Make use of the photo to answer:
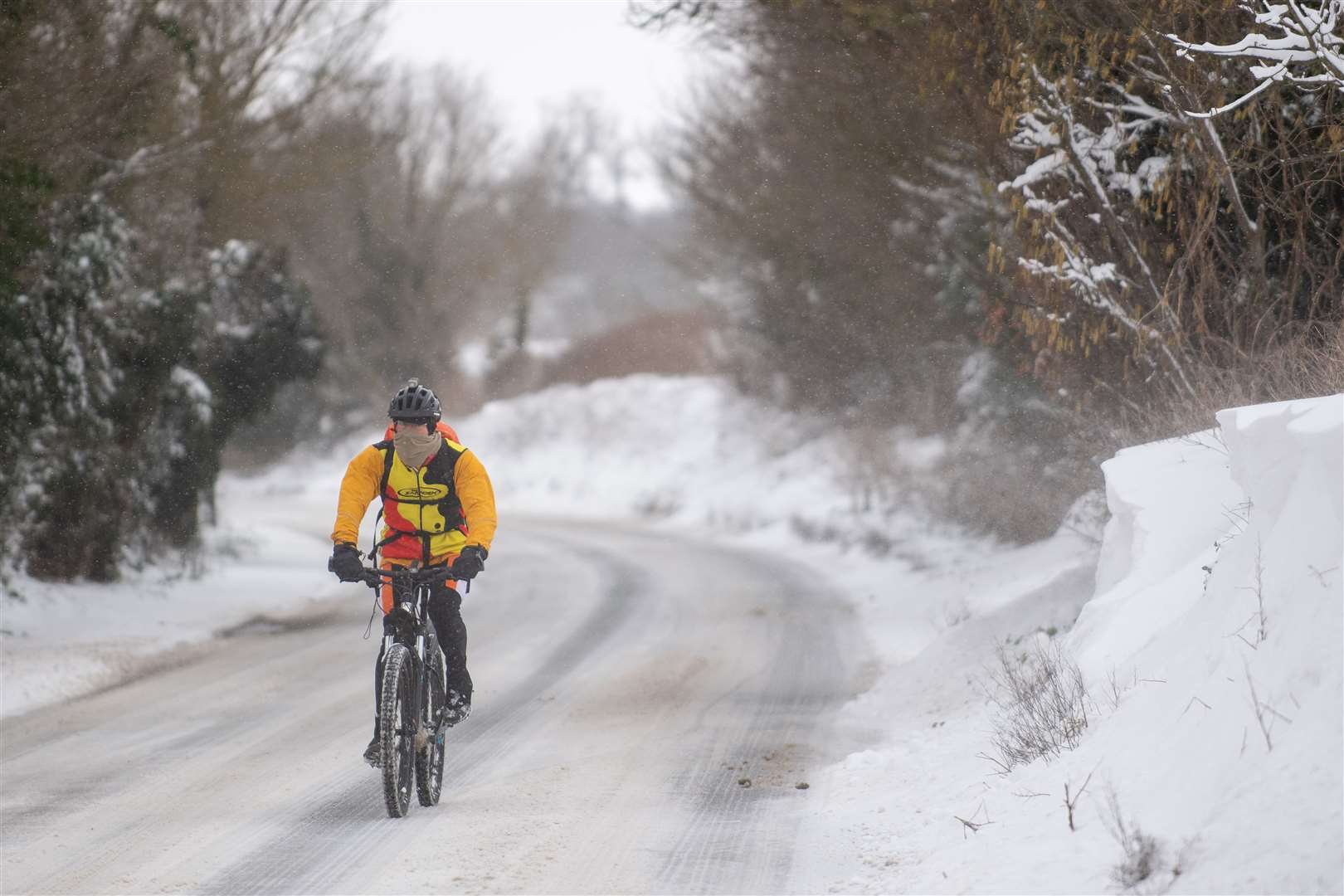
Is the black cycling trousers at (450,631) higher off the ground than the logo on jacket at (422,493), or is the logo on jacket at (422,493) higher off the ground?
the logo on jacket at (422,493)

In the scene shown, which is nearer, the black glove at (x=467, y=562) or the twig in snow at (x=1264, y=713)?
the twig in snow at (x=1264, y=713)

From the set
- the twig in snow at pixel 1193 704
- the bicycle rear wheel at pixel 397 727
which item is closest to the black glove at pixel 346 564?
the bicycle rear wheel at pixel 397 727

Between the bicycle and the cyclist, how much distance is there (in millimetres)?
89

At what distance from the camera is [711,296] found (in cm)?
2962

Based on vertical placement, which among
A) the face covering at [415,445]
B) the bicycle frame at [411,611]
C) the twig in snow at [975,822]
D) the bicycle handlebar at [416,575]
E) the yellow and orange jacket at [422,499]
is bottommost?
the twig in snow at [975,822]

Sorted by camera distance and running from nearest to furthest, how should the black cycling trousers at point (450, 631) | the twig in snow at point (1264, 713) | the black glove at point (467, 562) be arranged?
the twig in snow at point (1264, 713) < the black glove at point (467, 562) < the black cycling trousers at point (450, 631)

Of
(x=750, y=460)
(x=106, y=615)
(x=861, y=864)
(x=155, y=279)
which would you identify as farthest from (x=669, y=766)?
(x=750, y=460)

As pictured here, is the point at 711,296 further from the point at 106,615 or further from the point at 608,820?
the point at 608,820

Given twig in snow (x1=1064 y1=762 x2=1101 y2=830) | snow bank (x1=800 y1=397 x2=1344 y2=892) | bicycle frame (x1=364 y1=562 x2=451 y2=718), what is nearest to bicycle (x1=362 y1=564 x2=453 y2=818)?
bicycle frame (x1=364 y1=562 x2=451 y2=718)

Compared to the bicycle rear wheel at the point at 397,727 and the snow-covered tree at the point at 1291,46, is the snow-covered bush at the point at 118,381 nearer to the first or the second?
the bicycle rear wheel at the point at 397,727

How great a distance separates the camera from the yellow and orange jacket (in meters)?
6.74

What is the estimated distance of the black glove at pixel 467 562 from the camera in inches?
252

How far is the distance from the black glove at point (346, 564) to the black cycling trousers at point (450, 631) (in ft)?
1.89

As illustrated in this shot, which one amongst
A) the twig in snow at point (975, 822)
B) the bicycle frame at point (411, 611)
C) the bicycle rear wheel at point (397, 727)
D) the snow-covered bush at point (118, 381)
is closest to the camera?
the twig in snow at point (975, 822)
